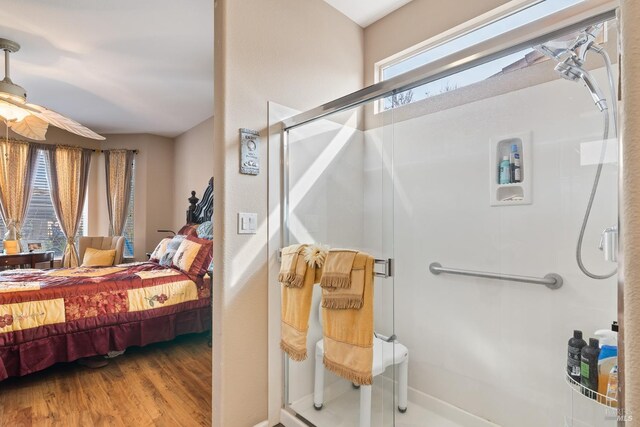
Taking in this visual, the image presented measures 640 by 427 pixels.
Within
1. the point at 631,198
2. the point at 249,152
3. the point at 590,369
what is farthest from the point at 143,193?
the point at 631,198

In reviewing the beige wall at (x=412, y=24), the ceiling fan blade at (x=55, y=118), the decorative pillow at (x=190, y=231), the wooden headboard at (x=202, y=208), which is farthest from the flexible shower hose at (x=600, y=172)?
the ceiling fan blade at (x=55, y=118)

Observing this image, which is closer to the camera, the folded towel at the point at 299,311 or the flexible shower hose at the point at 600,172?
the flexible shower hose at the point at 600,172

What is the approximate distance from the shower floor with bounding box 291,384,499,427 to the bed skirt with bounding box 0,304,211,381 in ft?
5.46

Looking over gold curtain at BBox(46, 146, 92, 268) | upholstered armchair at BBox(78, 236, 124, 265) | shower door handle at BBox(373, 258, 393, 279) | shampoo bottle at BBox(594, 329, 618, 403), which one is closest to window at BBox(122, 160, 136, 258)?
upholstered armchair at BBox(78, 236, 124, 265)

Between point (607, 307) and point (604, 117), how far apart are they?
824 millimetres

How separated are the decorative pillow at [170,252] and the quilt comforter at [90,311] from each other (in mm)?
195

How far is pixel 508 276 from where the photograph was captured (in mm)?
1718

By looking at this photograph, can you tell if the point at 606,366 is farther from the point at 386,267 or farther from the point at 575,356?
the point at 386,267

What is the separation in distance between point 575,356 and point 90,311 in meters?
3.19

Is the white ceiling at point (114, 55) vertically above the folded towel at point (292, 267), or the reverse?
the white ceiling at point (114, 55)

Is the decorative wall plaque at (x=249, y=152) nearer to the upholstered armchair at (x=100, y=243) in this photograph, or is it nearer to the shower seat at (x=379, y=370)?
the shower seat at (x=379, y=370)

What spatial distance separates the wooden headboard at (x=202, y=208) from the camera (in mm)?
4039

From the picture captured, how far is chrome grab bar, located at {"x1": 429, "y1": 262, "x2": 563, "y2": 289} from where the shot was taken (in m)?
1.58

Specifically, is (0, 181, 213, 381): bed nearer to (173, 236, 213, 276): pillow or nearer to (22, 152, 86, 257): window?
(173, 236, 213, 276): pillow
